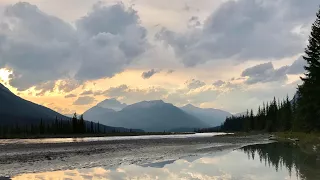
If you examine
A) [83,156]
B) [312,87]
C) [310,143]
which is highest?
[312,87]

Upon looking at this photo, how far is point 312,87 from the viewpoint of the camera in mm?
47719

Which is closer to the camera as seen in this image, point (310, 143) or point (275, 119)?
point (310, 143)

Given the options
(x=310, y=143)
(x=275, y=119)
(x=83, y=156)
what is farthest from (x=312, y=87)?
(x=275, y=119)

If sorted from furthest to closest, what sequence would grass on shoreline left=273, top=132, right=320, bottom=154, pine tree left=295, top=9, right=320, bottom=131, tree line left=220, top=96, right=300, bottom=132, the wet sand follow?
1. tree line left=220, top=96, right=300, bottom=132
2. pine tree left=295, top=9, right=320, bottom=131
3. grass on shoreline left=273, top=132, right=320, bottom=154
4. the wet sand

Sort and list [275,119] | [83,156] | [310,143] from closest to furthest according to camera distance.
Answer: [83,156] → [310,143] → [275,119]

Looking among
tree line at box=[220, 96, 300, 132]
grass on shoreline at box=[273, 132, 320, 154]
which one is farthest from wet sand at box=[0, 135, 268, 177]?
tree line at box=[220, 96, 300, 132]

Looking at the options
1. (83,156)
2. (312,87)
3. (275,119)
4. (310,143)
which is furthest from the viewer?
(275,119)

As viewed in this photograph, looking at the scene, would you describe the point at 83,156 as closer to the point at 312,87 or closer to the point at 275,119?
the point at 312,87

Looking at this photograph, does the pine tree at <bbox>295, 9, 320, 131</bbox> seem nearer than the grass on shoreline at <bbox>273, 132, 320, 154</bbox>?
No

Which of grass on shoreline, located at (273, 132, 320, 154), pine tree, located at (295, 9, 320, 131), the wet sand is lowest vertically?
the wet sand

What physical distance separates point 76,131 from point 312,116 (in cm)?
14100

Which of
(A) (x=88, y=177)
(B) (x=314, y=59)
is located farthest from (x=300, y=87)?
(A) (x=88, y=177)

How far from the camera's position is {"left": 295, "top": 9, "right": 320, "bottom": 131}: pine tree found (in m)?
47.5

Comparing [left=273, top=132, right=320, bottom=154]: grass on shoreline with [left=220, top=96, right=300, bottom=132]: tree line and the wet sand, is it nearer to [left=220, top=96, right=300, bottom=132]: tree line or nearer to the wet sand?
the wet sand
